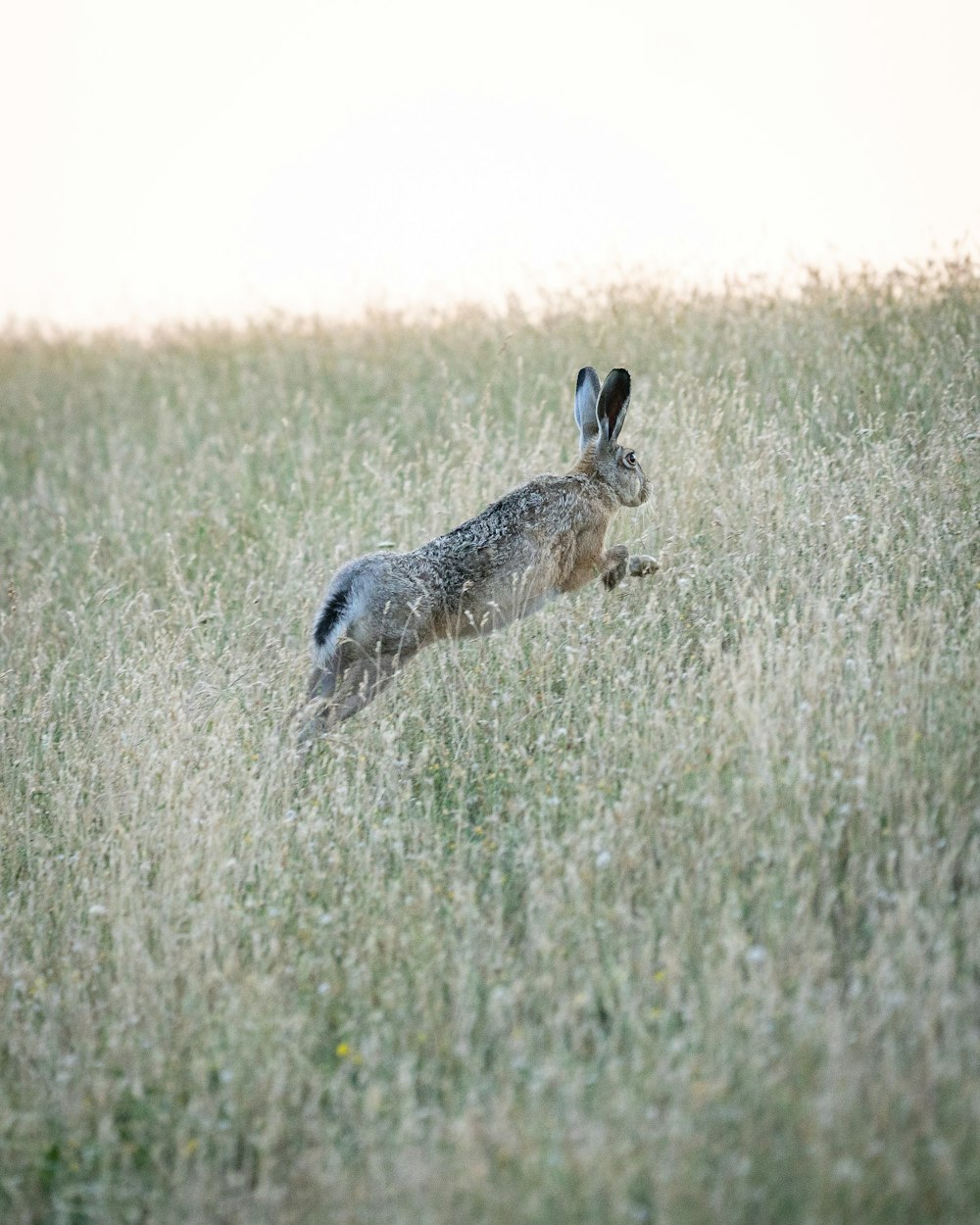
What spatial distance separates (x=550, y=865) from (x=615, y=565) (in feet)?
8.56

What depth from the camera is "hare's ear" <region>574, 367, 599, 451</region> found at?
7605 millimetres

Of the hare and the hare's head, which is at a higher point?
the hare's head

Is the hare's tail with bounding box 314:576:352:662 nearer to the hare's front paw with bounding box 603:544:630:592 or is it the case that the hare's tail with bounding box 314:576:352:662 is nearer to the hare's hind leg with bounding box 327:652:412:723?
the hare's hind leg with bounding box 327:652:412:723

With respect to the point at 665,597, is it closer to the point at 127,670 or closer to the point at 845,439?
the point at 845,439

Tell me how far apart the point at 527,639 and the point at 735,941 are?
3.09m

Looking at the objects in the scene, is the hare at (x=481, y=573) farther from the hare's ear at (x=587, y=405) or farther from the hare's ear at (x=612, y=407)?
the hare's ear at (x=587, y=405)

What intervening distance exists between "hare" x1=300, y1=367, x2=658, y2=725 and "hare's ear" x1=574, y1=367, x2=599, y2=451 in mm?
116

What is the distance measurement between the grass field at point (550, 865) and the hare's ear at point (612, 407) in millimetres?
582

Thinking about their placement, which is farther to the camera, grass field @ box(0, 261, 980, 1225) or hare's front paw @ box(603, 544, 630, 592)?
hare's front paw @ box(603, 544, 630, 592)

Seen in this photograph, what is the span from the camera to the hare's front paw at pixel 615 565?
694 cm

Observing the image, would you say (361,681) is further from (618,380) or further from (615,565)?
(618,380)

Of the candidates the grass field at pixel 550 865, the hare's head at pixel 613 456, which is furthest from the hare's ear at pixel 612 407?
the grass field at pixel 550 865

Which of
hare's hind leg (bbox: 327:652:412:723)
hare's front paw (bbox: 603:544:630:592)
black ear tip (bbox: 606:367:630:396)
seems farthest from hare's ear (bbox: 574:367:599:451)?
hare's hind leg (bbox: 327:652:412:723)

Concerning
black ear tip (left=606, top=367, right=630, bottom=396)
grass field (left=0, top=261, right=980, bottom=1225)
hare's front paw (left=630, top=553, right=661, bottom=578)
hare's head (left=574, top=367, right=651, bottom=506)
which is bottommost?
grass field (left=0, top=261, right=980, bottom=1225)
